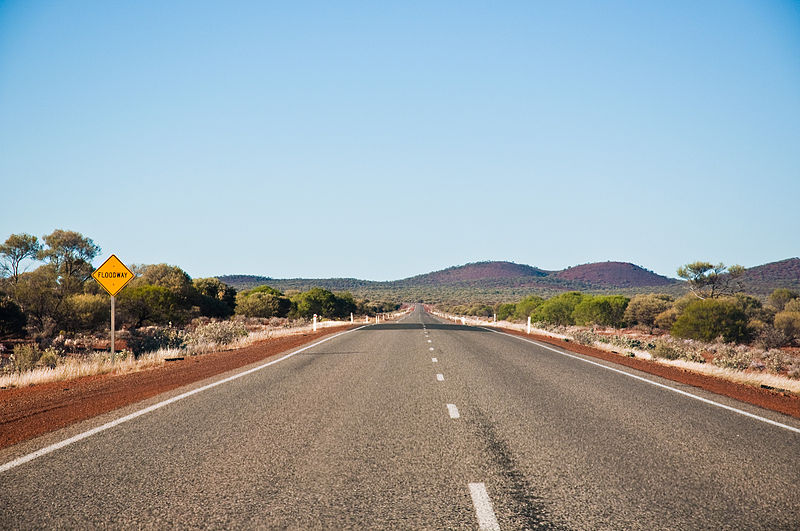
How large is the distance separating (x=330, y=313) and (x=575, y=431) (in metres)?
68.9

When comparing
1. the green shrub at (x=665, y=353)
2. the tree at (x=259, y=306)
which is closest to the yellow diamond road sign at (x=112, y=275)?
the green shrub at (x=665, y=353)

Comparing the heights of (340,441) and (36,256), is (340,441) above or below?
below

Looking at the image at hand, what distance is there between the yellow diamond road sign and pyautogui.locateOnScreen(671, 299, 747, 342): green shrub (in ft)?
97.2

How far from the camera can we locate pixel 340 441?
6727 mm

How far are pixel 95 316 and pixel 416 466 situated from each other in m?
33.4

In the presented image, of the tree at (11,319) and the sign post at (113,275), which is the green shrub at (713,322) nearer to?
the sign post at (113,275)

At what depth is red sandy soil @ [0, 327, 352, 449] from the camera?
25.9ft

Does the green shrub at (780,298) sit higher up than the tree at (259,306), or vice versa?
the tree at (259,306)

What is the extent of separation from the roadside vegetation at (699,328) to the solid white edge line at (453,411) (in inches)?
348

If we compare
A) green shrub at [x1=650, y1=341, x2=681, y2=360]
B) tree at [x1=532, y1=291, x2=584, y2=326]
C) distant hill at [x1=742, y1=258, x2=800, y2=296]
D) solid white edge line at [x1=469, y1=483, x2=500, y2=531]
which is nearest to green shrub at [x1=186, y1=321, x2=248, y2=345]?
green shrub at [x1=650, y1=341, x2=681, y2=360]

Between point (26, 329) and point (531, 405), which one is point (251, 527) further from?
point (26, 329)

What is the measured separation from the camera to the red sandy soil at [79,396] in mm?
7887

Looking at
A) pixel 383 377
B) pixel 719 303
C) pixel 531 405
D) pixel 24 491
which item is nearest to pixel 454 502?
pixel 24 491

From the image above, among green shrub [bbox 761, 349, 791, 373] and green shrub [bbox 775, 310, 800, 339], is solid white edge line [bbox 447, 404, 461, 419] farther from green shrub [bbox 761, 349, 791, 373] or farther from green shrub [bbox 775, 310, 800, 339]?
green shrub [bbox 775, 310, 800, 339]
